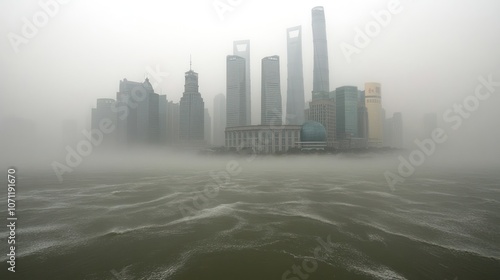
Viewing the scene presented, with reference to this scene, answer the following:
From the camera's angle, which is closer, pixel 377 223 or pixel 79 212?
pixel 377 223

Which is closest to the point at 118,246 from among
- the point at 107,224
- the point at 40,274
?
the point at 40,274

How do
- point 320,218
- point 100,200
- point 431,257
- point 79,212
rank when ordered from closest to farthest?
point 431,257 < point 320,218 < point 79,212 < point 100,200

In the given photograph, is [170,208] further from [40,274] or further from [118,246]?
[40,274]

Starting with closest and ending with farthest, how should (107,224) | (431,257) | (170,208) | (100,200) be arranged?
(431,257)
(107,224)
(170,208)
(100,200)

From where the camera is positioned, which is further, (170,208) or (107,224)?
(170,208)

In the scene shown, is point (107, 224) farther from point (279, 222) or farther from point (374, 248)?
point (374, 248)

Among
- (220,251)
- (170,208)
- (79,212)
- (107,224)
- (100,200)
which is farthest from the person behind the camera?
(100,200)

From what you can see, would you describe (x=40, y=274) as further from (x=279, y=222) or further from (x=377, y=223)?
(x=377, y=223)

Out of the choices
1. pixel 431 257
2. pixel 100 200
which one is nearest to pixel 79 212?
pixel 100 200

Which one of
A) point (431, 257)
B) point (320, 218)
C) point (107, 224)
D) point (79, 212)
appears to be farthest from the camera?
point (79, 212)
